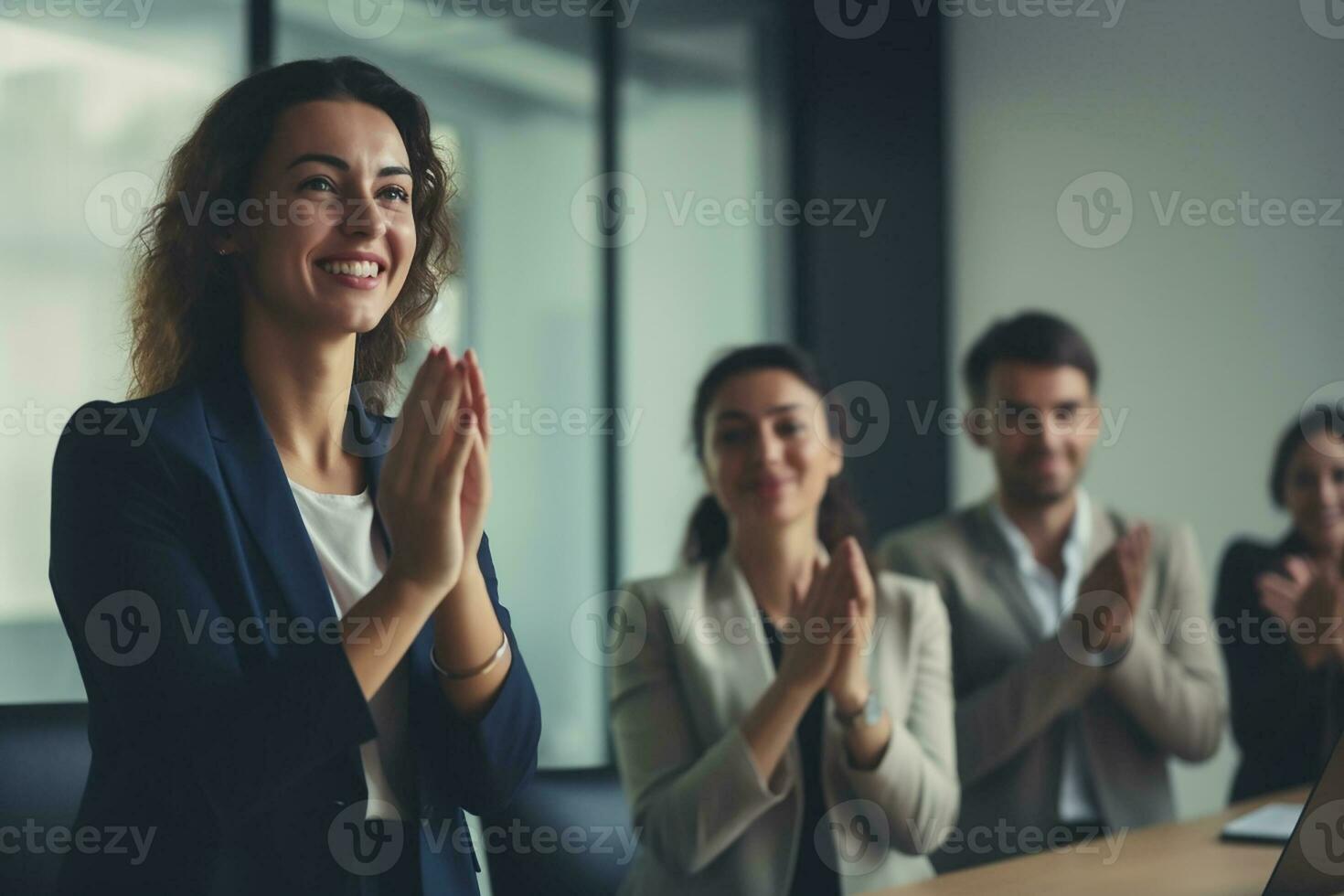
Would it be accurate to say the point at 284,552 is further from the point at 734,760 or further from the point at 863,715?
the point at 863,715

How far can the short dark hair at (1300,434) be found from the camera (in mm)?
2967

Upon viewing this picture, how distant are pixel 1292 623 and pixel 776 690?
1.30m

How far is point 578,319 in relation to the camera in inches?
143

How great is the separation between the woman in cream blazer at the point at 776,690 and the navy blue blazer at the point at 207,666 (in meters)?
0.77

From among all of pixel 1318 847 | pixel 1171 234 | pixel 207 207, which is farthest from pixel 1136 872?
pixel 1171 234

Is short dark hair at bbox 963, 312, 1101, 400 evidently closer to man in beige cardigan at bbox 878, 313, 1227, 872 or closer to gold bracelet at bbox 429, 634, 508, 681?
man in beige cardigan at bbox 878, 313, 1227, 872

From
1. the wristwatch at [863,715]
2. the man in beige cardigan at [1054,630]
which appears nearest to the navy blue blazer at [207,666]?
the wristwatch at [863,715]

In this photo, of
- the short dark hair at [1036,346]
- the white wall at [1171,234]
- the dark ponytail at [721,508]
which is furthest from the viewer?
the white wall at [1171,234]

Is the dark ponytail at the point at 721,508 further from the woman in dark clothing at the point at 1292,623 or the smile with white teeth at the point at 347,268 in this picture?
the smile with white teeth at the point at 347,268

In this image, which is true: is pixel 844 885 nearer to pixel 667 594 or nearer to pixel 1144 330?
pixel 667 594

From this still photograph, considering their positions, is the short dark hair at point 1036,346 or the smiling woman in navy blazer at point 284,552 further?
the short dark hair at point 1036,346

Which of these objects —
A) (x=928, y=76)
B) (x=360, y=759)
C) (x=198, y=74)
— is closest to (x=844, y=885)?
(x=360, y=759)

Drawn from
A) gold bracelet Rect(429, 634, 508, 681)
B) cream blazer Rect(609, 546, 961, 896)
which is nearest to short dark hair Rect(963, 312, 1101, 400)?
→ cream blazer Rect(609, 546, 961, 896)

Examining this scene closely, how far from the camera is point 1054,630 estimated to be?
275cm
